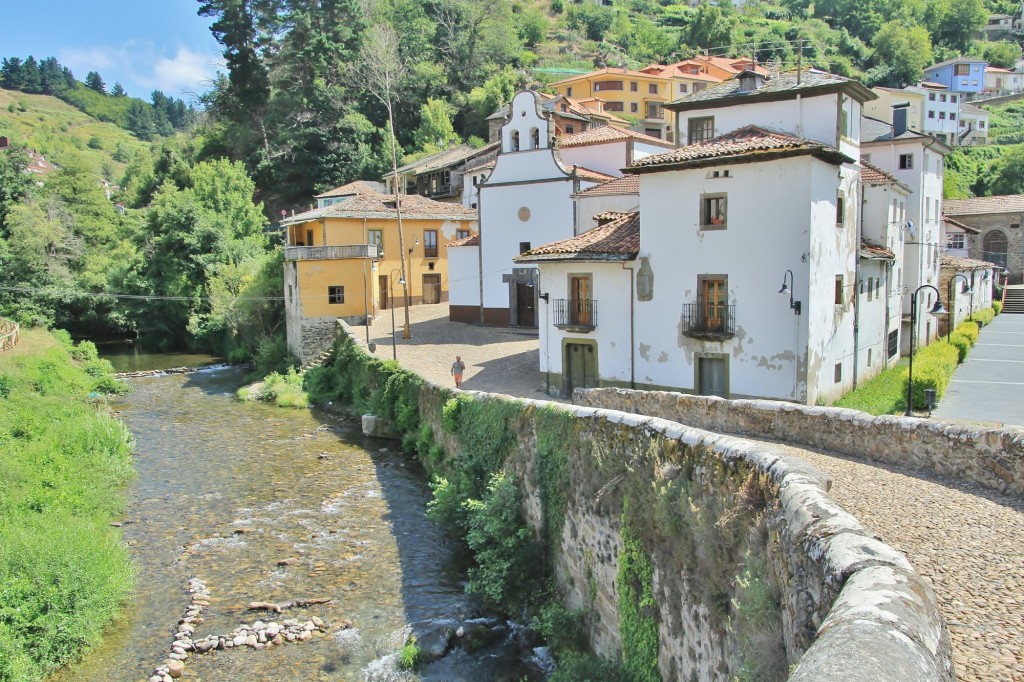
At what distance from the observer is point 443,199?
5812cm

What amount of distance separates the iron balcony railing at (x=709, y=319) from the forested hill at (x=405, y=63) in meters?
44.2

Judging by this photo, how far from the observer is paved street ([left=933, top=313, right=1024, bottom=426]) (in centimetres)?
2212

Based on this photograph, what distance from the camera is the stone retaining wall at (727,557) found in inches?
157

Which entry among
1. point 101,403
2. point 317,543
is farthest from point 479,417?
point 101,403

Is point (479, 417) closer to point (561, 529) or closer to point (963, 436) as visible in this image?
point (561, 529)

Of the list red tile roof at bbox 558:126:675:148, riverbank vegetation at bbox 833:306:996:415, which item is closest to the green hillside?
red tile roof at bbox 558:126:675:148

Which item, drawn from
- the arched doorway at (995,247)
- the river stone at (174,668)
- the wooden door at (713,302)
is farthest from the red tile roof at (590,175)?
the arched doorway at (995,247)

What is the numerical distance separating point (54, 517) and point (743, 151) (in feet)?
61.1

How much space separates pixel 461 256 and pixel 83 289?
28.9 metres

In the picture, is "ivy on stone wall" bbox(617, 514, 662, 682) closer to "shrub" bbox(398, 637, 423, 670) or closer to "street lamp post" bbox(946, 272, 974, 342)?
"shrub" bbox(398, 637, 423, 670)

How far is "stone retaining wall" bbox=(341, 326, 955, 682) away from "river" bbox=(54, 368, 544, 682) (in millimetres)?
2734

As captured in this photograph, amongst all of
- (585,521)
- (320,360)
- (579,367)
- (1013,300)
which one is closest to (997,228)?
(1013,300)

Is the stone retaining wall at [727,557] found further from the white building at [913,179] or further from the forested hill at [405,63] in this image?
the forested hill at [405,63]

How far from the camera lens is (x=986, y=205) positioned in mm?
55469
